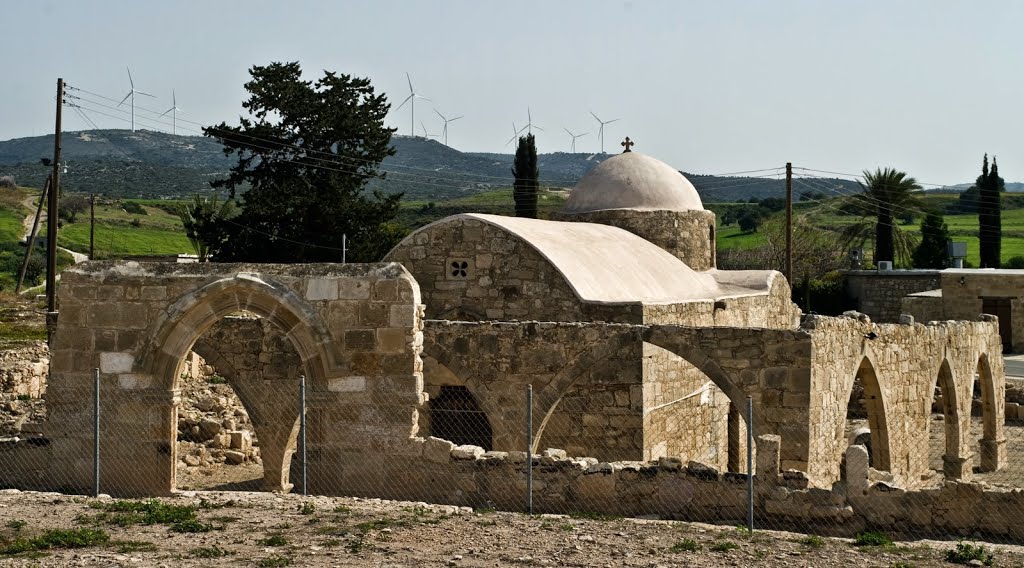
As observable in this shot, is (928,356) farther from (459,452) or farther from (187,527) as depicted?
(187,527)

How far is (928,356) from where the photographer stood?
18.3 metres

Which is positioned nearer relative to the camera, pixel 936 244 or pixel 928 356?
pixel 928 356

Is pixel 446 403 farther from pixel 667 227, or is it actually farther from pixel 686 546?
pixel 686 546

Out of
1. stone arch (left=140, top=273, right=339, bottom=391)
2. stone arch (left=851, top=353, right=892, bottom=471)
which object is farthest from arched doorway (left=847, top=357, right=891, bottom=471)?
stone arch (left=140, top=273, right=339, bottom=391)

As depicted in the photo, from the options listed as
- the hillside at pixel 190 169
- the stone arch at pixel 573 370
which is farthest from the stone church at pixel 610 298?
the hillside at pixel 190 169

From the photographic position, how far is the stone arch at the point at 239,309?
1116 cm

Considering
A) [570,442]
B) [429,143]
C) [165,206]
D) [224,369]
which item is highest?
[429,143]

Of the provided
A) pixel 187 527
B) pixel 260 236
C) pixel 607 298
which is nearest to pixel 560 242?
pixel 607 298

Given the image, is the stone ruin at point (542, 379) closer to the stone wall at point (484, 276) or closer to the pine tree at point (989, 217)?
the stone wall at point (484, 276)

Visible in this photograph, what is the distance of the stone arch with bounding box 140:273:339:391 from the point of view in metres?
11.2

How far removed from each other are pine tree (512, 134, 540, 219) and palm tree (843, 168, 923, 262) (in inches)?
589

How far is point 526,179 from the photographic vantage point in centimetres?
4688

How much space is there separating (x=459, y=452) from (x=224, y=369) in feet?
17.8

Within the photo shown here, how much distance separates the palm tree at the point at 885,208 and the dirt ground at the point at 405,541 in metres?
41.8
